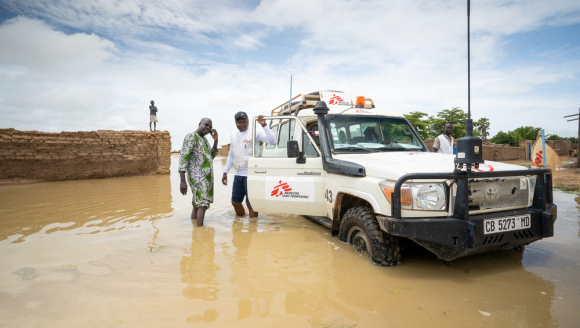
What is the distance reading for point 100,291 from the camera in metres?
2.90

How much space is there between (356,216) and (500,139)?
183ft

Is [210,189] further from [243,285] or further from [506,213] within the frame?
[506,213]

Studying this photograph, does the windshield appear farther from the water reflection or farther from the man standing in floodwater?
the water reflection

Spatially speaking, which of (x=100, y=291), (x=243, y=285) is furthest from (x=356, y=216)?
(x=100, y=291)

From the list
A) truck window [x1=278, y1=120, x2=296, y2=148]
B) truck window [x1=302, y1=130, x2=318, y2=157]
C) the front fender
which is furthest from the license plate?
truck window [x1=278, y1=120, x2=296, y2=148]

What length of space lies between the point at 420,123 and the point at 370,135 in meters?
33.9

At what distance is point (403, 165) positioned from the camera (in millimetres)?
3127

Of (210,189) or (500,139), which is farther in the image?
(500,139)

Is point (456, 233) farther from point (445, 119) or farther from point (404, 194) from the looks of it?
point (445, 119)

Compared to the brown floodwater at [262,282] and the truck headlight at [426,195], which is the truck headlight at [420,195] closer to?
the truck headlight at [426,195]

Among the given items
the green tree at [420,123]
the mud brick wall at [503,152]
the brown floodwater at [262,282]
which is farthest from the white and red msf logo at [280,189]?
the green tree at [420,123]

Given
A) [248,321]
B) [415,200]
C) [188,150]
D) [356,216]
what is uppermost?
[188,150]

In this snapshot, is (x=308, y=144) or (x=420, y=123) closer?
(x=308, y=144)

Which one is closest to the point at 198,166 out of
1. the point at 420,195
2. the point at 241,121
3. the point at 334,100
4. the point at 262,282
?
the point at 241,121
